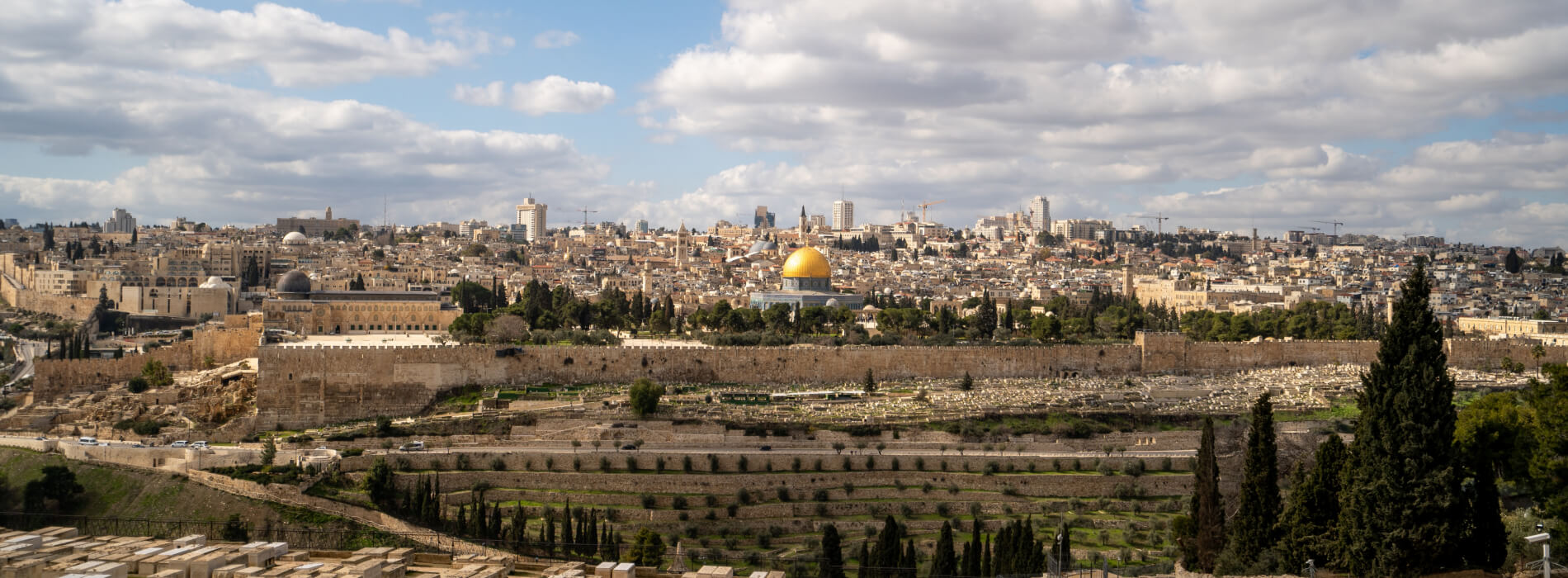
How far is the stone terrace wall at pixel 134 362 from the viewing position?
116 ft

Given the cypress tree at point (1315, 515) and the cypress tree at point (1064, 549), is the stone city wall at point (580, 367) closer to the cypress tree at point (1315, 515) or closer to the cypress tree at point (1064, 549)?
the cypress tree at point (1064, 549)

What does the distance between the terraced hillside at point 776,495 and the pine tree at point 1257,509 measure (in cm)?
568

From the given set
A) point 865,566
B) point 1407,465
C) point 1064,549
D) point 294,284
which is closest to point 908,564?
point 865,566

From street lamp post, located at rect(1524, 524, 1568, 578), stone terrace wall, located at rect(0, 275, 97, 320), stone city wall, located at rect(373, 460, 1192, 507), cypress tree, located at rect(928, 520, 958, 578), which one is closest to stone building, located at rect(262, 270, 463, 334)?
stone terrace wall, located at rect(0, 275, 97, 320)

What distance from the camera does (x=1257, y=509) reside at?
59.4 feet

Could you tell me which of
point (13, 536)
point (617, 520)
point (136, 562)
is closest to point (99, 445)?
point (617, 520)

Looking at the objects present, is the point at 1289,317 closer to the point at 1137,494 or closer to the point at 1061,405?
the point at 1061,405

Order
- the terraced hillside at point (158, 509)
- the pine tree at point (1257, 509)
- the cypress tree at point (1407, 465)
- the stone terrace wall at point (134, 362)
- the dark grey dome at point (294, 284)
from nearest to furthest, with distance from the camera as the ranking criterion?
the cypress tree at point (1407, 465), the pine tree at point (1257, 509), the terraced hillside at point (158, 509), the stone terrace wall at point (134, 362), the dark grey dome at point (294, 284)

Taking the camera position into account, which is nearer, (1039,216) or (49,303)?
(49,303)

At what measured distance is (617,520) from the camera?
84.8ft

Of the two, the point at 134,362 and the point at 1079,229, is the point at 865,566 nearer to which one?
the point at 134,362

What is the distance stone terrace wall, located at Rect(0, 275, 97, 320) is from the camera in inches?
2151

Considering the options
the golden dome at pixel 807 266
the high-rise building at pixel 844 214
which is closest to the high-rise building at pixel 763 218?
the high-rise building at pixel 844 214

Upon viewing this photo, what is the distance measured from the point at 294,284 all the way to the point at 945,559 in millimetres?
32885
